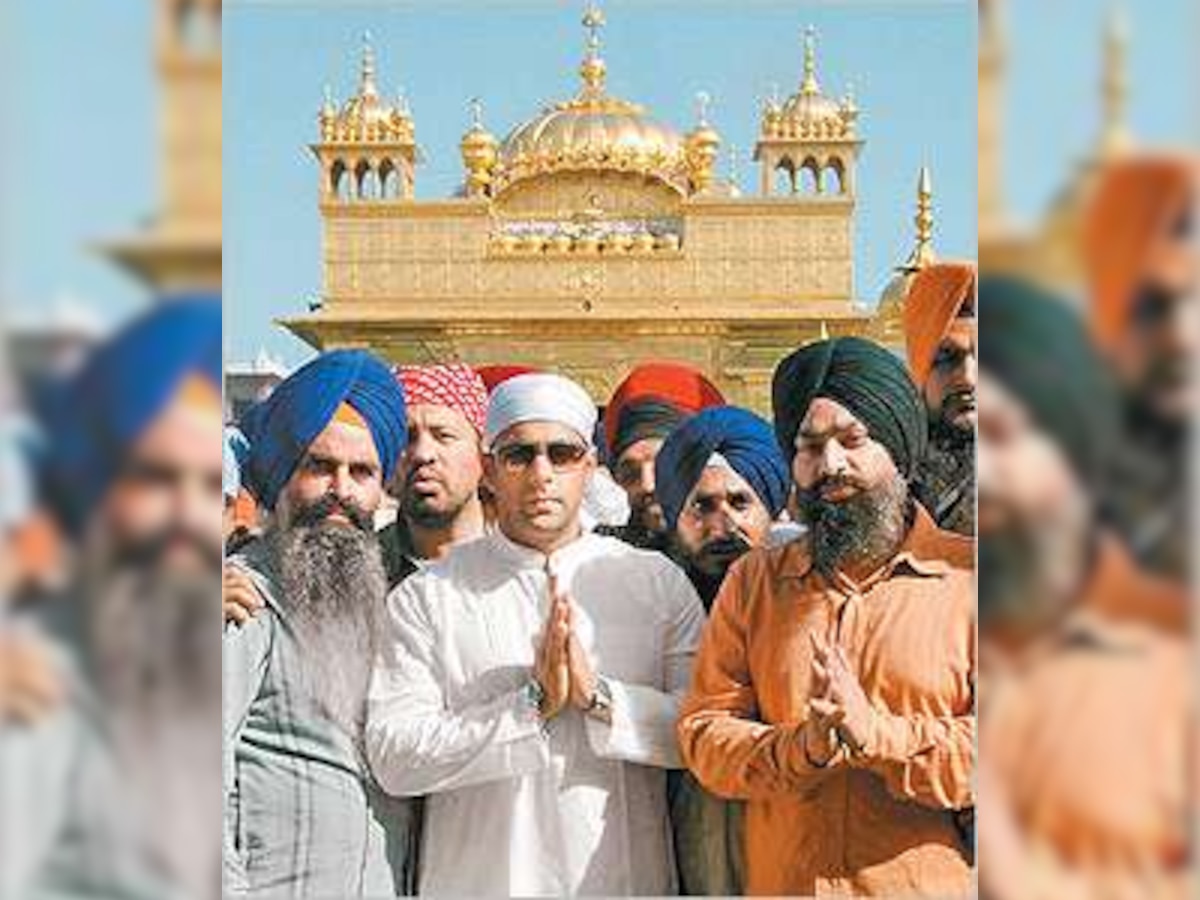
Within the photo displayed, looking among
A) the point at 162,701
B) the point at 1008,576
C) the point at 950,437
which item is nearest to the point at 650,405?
the point at 950,437

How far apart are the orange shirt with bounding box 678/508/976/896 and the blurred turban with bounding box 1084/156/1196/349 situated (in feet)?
2.64

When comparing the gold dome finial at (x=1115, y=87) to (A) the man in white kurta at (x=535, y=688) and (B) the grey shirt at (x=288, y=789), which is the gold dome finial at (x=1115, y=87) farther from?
(B) the grey shirt at (x=288, y=789)

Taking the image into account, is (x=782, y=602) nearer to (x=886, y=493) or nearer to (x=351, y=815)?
(x=886, y=493)

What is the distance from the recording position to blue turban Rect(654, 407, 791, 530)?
363cm

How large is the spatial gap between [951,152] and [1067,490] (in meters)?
0.94

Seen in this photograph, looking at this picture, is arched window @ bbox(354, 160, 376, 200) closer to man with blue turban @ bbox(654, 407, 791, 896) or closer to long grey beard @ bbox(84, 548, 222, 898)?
man with blue turban @ bbox(654, 407, 791, 896)

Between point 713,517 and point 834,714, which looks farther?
point 713,517

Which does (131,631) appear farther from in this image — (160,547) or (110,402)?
(110,402)

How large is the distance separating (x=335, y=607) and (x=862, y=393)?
36.4 inches

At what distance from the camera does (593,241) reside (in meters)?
3.81

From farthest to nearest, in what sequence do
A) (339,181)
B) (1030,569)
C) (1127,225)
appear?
(339,181) < (1030,569) < (1127,225)

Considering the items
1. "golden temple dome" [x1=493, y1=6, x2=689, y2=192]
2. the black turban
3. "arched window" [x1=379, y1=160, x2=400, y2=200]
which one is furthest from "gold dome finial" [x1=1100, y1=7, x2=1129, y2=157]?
"arched window" [x1=379, y1=160, x2=400, y2=200]

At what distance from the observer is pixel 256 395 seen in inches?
144

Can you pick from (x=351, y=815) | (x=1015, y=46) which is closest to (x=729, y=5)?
(x=1015, y=46)
